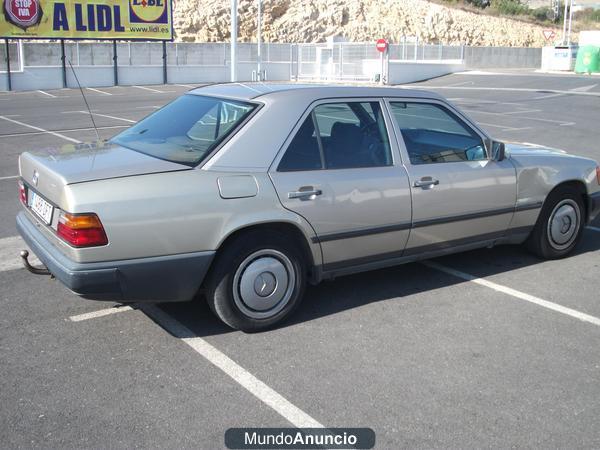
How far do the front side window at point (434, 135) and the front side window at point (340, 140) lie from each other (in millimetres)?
204

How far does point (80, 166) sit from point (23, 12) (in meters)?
27.4

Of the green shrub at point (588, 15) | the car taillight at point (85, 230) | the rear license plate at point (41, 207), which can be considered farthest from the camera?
the green shrub at point (588, 15)

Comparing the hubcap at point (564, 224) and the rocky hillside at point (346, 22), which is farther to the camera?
the rocky hillside at point (346, 22)

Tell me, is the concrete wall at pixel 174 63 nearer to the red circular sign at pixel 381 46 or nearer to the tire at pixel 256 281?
the red circular sign at pixel 381 46

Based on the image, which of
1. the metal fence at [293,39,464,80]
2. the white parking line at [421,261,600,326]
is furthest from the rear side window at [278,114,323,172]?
the metal fence at [293,39,464,80]

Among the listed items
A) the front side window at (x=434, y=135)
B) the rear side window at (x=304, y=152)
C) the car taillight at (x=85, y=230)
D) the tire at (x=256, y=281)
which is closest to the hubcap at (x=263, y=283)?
the tire at (x=256, y=281)

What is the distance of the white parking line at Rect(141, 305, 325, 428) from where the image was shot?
3486 mm

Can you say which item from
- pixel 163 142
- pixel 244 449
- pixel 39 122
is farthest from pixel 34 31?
pixel 244 449

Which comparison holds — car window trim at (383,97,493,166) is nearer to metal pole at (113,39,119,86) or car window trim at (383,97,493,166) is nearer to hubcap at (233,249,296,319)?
hubcap at (233,249,296,319)

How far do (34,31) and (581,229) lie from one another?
2741 cm

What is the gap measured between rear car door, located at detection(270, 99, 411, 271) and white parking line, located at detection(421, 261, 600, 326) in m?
0.95

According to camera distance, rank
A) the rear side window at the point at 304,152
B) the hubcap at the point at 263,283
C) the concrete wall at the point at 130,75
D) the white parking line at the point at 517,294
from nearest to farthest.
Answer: the hubcap at the point at 263,283 < the rear side window at the point at 304,152 < the white parking line at the point at 517,294 < the concrete wall at the point at 130,75

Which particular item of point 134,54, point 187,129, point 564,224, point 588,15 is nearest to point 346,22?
point 134,54

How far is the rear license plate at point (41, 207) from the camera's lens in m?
4.19
